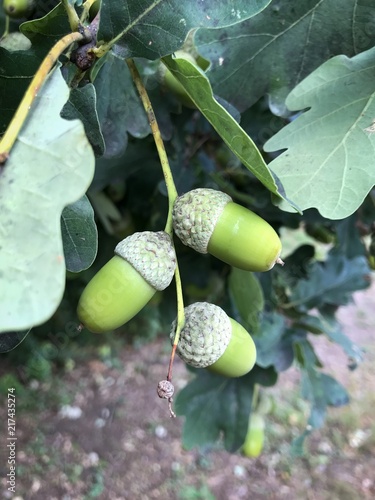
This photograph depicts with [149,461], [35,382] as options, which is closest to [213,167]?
[149,461]

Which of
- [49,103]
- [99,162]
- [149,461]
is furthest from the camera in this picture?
[149,461]

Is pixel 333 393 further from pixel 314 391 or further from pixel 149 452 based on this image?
pixel 149 452

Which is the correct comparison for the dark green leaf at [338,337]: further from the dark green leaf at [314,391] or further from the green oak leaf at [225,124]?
the green oak leaf at [225,124]

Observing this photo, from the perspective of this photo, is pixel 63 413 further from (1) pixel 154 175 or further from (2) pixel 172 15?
(2) pixel 172 15

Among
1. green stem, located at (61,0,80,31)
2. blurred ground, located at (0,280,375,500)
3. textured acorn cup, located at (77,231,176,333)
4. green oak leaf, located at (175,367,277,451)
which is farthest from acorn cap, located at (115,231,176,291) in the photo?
blurred ground, located at (0,280,375,500)

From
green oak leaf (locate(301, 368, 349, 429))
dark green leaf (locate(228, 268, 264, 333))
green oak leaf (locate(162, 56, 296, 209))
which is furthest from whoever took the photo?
green oak leaf (locate(301, 368, 349, 429))

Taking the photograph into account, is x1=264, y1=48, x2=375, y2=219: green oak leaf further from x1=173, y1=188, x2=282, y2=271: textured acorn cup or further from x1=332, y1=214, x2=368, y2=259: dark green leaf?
x1=332, y1=214, x2=368, y2=259: dark green leaf
